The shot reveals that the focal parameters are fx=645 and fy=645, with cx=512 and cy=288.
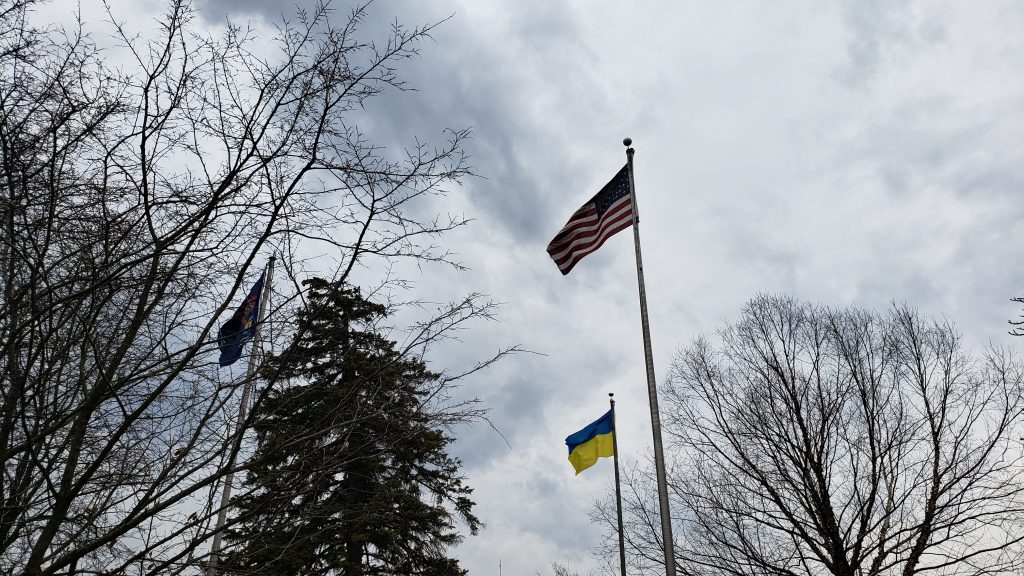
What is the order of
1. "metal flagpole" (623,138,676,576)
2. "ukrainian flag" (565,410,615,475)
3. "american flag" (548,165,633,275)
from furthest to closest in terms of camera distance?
1. "ukrainian flag" (565,410,615,475)
2. "american flag" (548,165,633,275)
3. "metal flagpole" (623,138,676,576)

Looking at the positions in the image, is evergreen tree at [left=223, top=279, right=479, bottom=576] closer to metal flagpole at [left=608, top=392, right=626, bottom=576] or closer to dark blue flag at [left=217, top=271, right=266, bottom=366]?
dark blue flag at [left=217, top=271, right=266, bottom=366]

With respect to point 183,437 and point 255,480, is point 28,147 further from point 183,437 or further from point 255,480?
point 255,480

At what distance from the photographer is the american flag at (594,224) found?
11359mm

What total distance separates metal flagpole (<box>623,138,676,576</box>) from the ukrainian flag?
6837 mm

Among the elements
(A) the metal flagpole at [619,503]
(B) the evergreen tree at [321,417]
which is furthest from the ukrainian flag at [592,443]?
(B) the evergreen tree at [321,417]

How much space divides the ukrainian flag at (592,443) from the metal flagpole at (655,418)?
684 centimetres

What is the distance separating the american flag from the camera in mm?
11359

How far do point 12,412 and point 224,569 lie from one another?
1.70m

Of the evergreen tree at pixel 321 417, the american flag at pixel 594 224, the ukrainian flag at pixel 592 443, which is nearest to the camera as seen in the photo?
the evergreen tree at pixel 321 417

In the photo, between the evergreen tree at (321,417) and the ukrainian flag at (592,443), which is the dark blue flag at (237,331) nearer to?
the evergreen tree at (321,417)

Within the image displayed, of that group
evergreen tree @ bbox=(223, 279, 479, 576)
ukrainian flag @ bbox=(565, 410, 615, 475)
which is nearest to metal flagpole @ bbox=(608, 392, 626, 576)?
ukrainian flag @ bbox=(565, 410, 615, 475)

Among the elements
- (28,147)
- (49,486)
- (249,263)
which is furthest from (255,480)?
(28,147)

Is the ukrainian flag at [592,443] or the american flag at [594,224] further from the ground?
the american flag at [594,224]

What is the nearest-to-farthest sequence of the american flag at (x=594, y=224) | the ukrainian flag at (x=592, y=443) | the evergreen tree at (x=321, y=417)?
the evergreen tree at (x=321, y=417), the american flag at (x=594, y=224), the ukrainian flag at (x=592, y=443)
